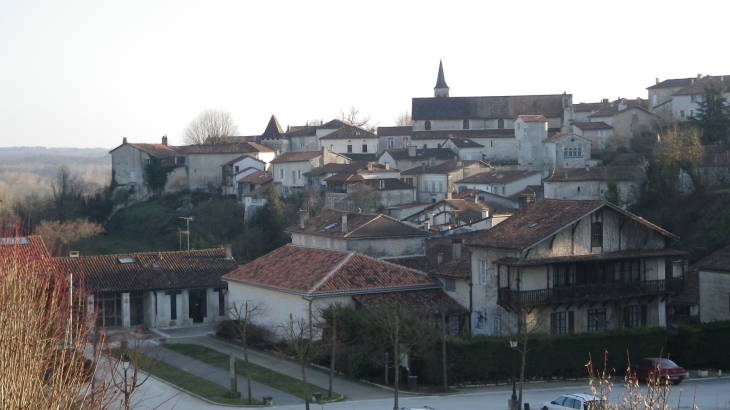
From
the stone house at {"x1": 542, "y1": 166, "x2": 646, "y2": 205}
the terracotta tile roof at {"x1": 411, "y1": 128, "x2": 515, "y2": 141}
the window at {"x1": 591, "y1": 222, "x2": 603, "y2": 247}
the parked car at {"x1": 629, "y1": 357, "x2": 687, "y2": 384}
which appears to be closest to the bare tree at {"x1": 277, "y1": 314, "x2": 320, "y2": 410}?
the parked car at {"x1": 629, "y1": 357, "x2": 687, "y2": 384}

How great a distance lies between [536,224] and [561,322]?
3.72 metres

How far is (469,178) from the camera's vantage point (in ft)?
256

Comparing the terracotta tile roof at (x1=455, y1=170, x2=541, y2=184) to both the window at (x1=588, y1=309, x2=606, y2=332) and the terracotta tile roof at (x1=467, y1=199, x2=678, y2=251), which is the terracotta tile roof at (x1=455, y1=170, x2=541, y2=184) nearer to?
the terracotta tile roof at (x1=467, y1=199, x2=678, y2=251)

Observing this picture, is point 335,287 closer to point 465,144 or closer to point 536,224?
point 536,224

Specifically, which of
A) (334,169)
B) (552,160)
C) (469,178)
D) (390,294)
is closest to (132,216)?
(334,169)

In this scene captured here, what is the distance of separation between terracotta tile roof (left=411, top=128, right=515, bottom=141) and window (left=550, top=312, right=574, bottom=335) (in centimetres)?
5676

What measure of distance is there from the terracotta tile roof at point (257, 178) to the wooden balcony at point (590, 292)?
52584 mm

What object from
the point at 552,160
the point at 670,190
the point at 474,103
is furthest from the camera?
the point at 474,103

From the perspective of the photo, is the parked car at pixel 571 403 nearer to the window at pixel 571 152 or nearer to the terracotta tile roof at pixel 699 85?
the window at pixel 571 152

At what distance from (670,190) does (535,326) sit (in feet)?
104

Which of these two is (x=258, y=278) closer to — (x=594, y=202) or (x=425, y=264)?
(x=425, y=264)

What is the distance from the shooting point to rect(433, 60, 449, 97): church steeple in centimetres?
11888

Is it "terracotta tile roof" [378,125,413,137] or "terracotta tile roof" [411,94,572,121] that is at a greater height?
"terracotta tile roof" [411,94,572,121]

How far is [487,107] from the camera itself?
3900 inches
